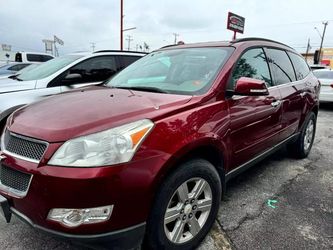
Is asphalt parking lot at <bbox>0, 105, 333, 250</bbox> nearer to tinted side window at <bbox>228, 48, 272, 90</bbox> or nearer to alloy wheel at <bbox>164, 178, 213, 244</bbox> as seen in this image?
alloy wheel at <bbox>164, 178, 213, 244</bbox>

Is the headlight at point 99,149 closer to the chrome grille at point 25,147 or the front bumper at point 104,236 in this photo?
the chrome grille at point 25,147

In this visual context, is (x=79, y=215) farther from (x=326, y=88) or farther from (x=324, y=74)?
(x=324, y=74)

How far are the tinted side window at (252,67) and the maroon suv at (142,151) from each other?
Result: 2cm

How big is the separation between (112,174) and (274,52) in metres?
2.97

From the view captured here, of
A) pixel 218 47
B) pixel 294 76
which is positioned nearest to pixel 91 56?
pixel 218 47

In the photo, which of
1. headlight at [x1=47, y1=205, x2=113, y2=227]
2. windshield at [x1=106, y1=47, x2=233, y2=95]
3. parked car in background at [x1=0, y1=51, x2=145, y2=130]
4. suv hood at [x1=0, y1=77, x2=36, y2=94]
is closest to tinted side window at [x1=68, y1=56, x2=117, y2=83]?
parked car in background at [x1=0, y1=51, x2=145, y2=130]

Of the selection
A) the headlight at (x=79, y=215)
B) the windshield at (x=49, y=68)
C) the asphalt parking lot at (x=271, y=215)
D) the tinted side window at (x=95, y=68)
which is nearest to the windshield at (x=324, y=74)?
the asphalt parking lot at (x=271, y=215)

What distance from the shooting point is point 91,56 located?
17.9ft

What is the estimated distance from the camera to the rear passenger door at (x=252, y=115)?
2787 millimetres

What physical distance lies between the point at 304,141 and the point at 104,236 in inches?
151

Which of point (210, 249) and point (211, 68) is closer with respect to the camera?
point (210, 249)

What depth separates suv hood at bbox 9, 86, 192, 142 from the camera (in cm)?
190

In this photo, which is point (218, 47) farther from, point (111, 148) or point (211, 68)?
point (111, 148)

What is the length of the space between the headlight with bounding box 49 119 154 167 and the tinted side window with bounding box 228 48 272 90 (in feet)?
4.21
